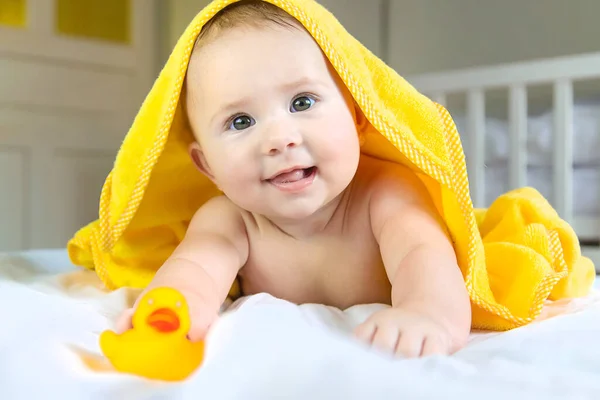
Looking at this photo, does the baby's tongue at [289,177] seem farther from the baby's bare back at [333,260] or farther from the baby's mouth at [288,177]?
the baby's bare back at [333,260]

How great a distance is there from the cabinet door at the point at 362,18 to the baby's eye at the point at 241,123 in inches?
64.9

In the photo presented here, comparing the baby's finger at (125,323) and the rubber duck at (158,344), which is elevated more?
the rubber duck at (158,344)

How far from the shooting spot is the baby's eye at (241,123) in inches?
26.6

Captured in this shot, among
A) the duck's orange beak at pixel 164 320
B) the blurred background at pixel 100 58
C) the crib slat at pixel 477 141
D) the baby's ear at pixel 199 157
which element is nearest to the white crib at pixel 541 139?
the crib slat at pixel 477 141

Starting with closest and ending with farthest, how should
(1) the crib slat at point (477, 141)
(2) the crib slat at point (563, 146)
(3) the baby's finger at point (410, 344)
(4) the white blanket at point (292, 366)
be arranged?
(4) the white blanket at point (292, 366)
(3) the baby's finger at point (410, 344)
(2) the crib slat at point (563, 146)
(1) the crib slat at point (477, 141)

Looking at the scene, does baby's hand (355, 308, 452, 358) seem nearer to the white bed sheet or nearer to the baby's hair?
the baby's hair

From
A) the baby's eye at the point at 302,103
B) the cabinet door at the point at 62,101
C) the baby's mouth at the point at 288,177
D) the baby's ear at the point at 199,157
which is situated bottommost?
the cabinet door at the point at 62,101

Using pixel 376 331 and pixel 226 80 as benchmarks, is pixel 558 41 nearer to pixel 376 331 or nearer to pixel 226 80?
pixel 226 80

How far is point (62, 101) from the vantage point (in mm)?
2529

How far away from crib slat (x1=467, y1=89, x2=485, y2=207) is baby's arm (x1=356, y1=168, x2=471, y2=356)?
0.88 meters

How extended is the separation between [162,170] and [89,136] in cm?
183

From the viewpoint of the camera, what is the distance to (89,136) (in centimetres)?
258

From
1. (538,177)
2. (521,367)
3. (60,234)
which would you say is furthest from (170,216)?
(60,234)

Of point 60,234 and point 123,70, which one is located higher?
point 123,70
